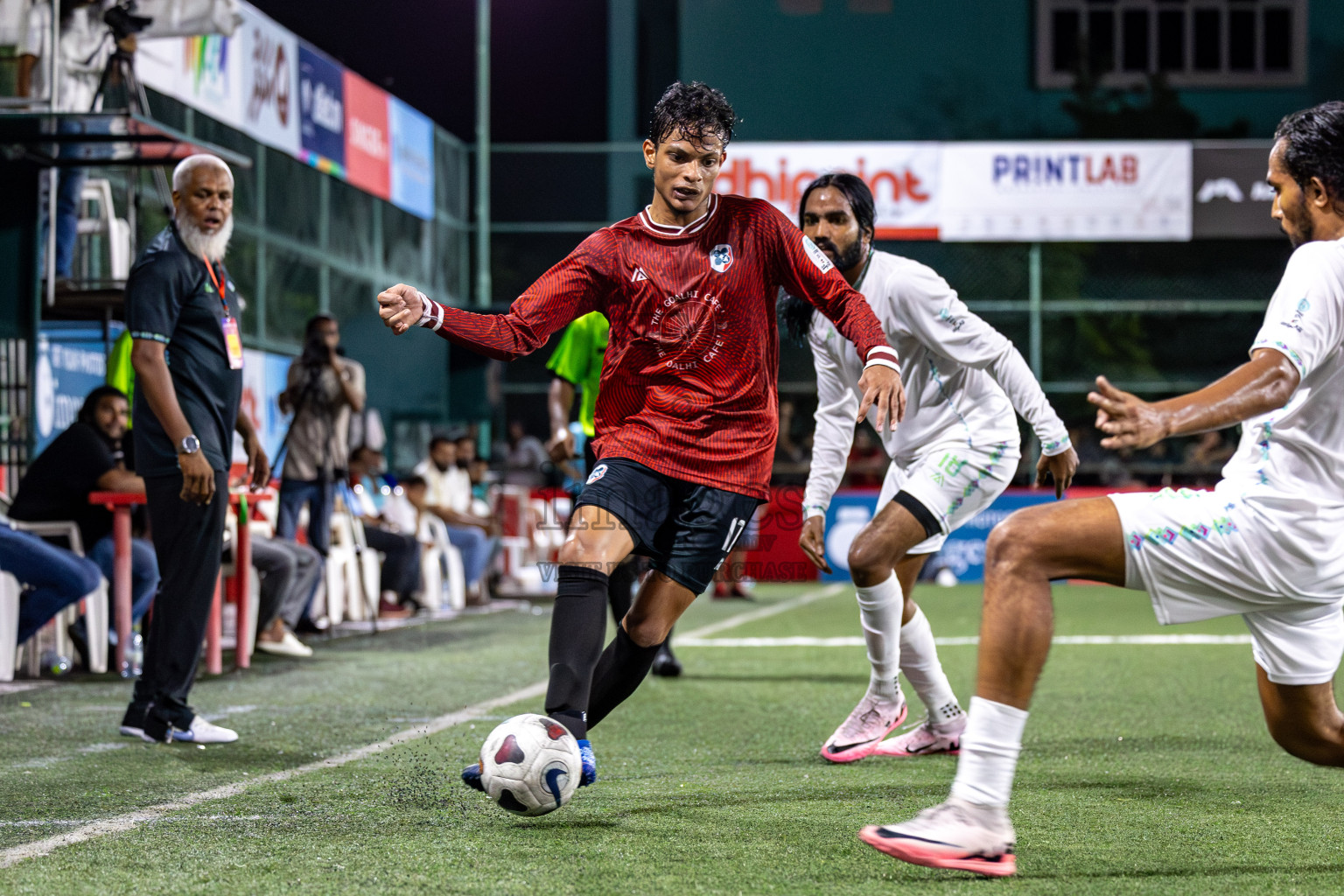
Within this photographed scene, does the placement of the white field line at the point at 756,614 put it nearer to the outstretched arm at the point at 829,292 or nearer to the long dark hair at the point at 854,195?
the long dark hair at the point at 854,195

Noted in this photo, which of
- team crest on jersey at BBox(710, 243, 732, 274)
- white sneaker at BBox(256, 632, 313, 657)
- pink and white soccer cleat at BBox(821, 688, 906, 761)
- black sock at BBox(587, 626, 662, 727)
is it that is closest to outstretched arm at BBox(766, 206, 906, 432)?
team crest on jersey at BBox(710, 243, 732, 274)

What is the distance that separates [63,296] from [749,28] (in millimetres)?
18028

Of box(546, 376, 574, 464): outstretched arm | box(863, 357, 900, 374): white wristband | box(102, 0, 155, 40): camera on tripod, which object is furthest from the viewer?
box(102, 0, 155, 40): camera on tripod

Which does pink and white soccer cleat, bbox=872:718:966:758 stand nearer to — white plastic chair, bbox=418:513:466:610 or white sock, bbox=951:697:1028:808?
white sock, bbox=951:697:1028:808

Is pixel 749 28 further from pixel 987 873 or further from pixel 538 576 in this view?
pixel 987 873

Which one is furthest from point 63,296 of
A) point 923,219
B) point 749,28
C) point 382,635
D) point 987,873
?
point 749,28

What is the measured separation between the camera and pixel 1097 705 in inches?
279

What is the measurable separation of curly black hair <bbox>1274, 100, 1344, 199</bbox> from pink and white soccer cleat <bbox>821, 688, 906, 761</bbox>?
8.60 ft

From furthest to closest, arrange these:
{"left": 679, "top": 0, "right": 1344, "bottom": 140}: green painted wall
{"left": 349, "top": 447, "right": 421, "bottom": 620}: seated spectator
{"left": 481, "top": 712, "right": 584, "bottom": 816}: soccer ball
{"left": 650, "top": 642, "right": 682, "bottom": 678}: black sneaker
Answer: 1. {"left": 679, "top": 0, "right": 1344, "bottom": 140}: green painted wall
2. {"left": 349, "top": 447, "right": 421, "bottom": 620}: seated spectator
3. {"left": 650, "top": 642, "right": 682, "bottom": 678}: black sneaker
4. {"left": 481, "top": 712, "right": 584, "bottom": 816}: soccer ball

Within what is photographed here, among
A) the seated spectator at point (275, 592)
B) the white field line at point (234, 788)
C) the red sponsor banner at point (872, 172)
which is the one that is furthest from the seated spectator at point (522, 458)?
the white field line at point (234, 788)

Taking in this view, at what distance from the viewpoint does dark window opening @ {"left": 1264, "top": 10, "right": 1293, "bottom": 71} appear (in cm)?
2391

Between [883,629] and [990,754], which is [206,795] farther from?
[990,754]

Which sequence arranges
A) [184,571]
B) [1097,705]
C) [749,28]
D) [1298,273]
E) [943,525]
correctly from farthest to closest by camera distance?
1. [749,28]
2. [1097,705]
3. [184,571]
4. [943,525]
5. [1298,273]

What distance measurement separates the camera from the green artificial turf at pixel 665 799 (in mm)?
3492
